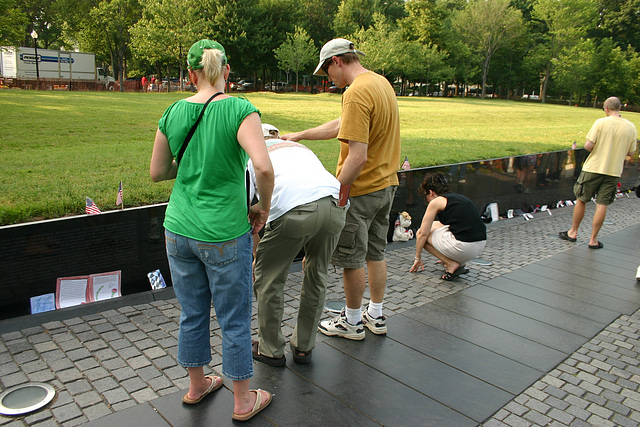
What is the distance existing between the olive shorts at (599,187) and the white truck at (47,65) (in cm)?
3840

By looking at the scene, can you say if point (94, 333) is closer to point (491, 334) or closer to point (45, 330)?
point (45, 330)

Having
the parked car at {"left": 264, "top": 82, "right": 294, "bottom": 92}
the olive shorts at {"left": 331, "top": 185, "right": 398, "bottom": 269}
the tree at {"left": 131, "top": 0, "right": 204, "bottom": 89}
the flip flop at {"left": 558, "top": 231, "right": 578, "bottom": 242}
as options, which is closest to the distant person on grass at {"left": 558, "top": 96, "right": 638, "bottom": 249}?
the flip flop at {"left": 558, "top": 231, "right": 578, "bottom": 242}

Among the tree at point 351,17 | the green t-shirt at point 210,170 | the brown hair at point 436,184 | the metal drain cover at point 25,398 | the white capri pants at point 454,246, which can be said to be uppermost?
the tree at point 351,17

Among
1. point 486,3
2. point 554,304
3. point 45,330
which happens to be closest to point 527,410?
point 554,304

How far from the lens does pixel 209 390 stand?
3.03 m

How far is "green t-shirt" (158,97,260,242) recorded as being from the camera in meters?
2.39

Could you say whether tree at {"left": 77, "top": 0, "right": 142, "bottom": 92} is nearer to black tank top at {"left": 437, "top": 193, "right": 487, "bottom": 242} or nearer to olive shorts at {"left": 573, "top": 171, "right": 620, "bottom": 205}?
olive shorts at {"left": 573, "top": 171, "right": 620, "bottom": 205}

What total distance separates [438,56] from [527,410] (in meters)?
56.0

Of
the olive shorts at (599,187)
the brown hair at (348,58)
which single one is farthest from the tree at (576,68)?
the brown hair at (348,58)

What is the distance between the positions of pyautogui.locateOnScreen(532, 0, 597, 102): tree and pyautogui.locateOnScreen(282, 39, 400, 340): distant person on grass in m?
65.0

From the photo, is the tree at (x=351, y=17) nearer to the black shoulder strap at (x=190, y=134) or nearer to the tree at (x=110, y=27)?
the tree at (x=110, y=27)

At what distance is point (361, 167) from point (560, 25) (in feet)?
222

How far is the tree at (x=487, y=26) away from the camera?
59406mm

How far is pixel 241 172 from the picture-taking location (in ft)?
8.27
